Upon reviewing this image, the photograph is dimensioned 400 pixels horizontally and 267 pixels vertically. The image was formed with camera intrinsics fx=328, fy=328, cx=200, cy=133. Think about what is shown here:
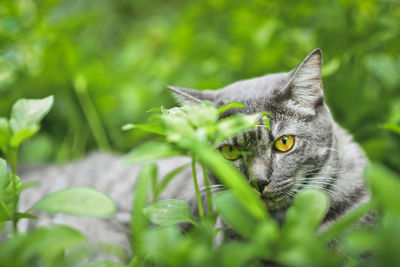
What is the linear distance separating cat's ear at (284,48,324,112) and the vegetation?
309 millimetres

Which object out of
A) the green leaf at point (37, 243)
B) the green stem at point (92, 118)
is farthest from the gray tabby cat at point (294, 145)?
the green stem at point (92, 118)

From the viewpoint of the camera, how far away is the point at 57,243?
0.67 metres

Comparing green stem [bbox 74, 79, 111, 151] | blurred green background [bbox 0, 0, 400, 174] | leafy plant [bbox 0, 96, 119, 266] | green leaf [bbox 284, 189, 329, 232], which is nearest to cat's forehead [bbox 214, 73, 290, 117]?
blurred green background [bbox 0, 0, 400, 174]

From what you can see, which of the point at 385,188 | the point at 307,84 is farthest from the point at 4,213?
the point at 307,84

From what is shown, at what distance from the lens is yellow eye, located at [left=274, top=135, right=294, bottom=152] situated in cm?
133

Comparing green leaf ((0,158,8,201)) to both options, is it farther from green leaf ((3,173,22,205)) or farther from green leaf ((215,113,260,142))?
green leaf ((215,113,260,142))

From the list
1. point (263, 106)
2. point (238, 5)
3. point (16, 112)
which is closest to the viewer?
point (16, 112)

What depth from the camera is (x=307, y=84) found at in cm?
142

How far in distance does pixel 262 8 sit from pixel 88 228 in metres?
1.97

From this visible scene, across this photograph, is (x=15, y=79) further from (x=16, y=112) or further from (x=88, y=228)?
(x=16, y=112)

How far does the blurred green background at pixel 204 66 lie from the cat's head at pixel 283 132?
1.33ft

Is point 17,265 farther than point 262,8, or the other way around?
point 262,8

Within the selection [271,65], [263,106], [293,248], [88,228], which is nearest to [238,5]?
[271,65]

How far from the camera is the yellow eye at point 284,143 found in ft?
4.35
